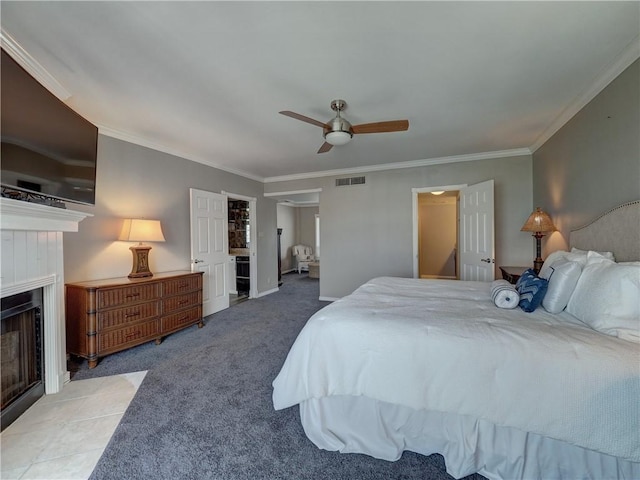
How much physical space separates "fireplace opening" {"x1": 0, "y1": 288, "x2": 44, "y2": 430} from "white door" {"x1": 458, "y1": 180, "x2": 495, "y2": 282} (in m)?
4.81

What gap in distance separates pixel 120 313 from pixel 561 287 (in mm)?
3811

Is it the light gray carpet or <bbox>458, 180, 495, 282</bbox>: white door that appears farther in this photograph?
<bbox>458, 180, 495, 282</bbox>: white door

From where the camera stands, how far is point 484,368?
131 centimetres

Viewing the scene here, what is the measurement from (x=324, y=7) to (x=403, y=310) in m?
1.87

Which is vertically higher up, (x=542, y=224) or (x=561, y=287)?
(x=542, y=224)

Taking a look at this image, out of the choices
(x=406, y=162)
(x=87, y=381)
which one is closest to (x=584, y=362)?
(x=87, y=381)

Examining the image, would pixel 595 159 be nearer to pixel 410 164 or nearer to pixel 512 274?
pixel 512 274

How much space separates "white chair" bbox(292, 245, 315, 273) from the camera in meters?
8.80

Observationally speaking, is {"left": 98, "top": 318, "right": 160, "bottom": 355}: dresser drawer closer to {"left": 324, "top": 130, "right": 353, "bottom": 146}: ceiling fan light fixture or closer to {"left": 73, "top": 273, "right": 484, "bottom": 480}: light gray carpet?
{"left": 73, "top": 273, "right": 484, "bottom": 480}: light gray carpet

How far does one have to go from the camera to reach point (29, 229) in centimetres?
184

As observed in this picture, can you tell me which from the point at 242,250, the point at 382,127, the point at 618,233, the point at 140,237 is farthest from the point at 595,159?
the point at 242,250

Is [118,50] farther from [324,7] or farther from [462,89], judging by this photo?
[462,89]

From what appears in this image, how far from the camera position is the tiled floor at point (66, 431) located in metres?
1.46

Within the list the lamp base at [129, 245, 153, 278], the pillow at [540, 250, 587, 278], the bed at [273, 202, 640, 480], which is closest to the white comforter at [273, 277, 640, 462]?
the bed at [273, 202, 640, 480]
